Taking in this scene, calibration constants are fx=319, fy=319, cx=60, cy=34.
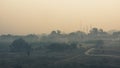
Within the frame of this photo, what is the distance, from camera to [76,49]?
123m

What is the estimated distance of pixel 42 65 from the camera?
79500mm

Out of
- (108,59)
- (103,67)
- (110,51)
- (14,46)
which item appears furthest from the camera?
(14,46)

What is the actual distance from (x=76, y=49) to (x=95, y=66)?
44.8 m

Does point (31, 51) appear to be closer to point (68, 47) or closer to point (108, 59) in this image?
point (68, 47)

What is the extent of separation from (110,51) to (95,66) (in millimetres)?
39435

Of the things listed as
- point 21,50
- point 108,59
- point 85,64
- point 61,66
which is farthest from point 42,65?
point 21,50

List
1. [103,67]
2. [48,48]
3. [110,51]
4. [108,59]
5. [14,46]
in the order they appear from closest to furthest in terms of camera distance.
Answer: [103,67] → [108,59] → [110,51] → [48,48] → [14,46]

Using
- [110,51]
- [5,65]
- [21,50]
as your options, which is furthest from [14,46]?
[5,65]

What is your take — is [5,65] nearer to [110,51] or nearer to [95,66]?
[95,66]

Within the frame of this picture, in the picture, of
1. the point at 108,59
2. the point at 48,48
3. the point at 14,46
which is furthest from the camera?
the point at 14,46

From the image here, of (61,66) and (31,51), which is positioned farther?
(31,51)

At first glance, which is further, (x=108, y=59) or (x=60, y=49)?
(x=60, y=49)

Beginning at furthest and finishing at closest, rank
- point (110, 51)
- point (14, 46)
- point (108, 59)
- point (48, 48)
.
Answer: point (14, 46) → point (48, 48) → point (110, 51) → point (108, 59)

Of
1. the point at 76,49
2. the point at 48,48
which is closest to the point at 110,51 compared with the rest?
the point at 76,49
